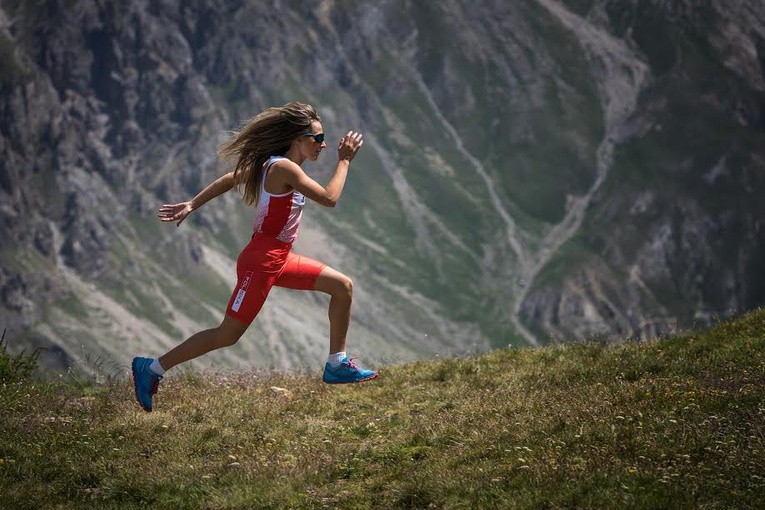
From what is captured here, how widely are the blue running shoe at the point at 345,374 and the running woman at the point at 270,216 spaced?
0.05 meters

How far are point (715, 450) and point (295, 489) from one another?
14.3 feet

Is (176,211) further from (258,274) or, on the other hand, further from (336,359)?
(336,359)

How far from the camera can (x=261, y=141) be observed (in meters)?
13.8

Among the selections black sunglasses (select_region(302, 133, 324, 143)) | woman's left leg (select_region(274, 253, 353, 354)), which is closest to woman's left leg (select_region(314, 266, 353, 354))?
woman's left leg (select_region(274, 253, 353, 354))

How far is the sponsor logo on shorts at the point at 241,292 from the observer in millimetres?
13297

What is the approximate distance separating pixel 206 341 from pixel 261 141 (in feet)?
9.40

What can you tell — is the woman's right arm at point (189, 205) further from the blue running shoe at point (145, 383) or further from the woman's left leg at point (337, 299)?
the blue running shoe at point (145, 383)

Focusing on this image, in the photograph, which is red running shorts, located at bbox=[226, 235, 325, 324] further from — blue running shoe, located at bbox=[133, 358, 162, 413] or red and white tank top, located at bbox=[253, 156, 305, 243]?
blue running shoe, located at bbox=[133, 358, 162, 413]

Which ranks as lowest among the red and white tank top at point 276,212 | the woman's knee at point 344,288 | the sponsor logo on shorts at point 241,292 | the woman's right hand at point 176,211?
the woman's knee at point 344,288

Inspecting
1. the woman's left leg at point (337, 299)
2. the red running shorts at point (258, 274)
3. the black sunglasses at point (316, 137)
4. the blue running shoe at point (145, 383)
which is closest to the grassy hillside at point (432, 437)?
the blue running shoe at point (145, 383)

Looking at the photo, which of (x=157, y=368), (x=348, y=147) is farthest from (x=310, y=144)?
(x=157, y=368)

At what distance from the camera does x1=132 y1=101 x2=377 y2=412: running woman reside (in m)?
13.3

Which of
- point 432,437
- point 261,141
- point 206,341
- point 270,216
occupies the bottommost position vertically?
point 432,437

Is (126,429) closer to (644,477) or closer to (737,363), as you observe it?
(644,477)
